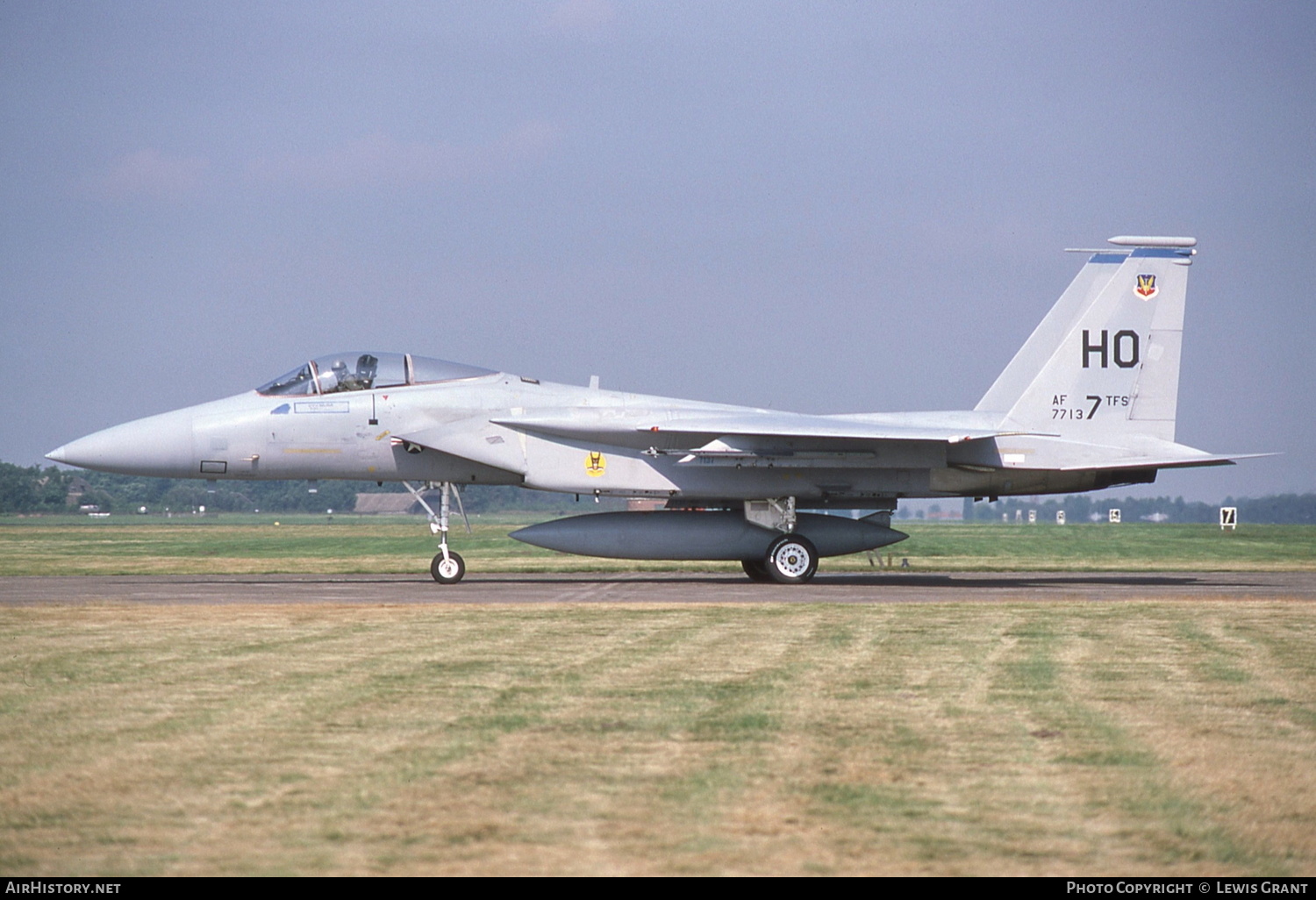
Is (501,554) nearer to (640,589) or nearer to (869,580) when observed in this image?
(869,580)

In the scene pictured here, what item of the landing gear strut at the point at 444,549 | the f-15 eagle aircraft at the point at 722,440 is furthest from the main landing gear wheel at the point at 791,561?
the landing gear strut at the point at 444,549

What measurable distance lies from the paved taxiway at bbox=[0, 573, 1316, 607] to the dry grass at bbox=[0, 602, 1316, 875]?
520cm

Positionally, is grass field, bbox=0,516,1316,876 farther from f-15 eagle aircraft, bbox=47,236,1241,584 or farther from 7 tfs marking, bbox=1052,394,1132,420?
7 tfs marking, bbox=1052,394,1132,420

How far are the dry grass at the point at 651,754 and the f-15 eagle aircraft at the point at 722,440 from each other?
8.07 meters

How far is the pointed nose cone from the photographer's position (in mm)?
18422

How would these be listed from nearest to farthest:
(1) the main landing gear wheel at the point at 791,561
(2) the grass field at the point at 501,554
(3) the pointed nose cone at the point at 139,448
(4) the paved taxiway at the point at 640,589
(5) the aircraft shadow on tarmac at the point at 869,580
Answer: (4) the paved taxiway at the point at 640,589
(3) the pointed nose cone at the point at 139,448
(1) the main landing gear wheel at the point at 791,561
(5) the aircraft shadow on tarmac at the point at 869,580
(2) the grass field at the point at 501,554

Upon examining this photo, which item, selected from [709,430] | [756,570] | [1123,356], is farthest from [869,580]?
[1123,356]

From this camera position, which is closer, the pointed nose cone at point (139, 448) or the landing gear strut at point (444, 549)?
the pointed nose cone at point (139, 448)

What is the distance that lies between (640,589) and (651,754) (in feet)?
41.0

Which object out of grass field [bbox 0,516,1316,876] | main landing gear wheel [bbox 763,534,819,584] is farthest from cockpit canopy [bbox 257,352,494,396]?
grass field [bbox 0,516,1316,876]

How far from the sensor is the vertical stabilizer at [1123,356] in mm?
20594

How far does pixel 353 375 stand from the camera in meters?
19.2

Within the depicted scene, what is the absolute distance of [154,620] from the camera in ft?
40.5

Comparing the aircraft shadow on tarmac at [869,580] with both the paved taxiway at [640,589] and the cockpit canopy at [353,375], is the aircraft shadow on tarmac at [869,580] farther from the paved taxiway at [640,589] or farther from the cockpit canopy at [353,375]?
the cockpit canopy at [353,375]
